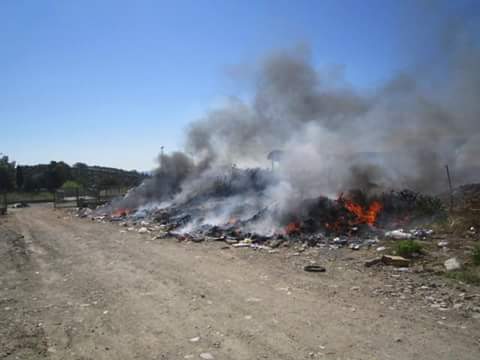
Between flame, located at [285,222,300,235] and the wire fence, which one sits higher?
the wire fence

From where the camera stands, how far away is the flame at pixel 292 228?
10.7m

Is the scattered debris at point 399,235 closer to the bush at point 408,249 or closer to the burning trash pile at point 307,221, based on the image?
the burning trash pile at point 307,221

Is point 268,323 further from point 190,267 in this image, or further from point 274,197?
point 274,197

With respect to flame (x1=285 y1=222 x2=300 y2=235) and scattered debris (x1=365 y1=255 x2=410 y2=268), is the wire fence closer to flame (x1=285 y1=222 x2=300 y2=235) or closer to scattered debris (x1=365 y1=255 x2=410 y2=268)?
flame (x1=285 y1=222 x2=300 y2=235)

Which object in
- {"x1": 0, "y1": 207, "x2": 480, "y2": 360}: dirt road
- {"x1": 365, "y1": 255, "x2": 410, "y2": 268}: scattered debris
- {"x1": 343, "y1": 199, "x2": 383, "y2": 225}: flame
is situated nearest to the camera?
{"x1": 0, "y1": 207, "x2": 480, "y2": 360}: dirt road

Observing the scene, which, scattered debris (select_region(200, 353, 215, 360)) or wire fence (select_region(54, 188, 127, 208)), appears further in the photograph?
wire fence (select_region(54, 188, 127, 208))

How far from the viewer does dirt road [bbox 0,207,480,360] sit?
3674 mm

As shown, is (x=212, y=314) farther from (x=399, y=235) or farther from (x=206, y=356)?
(x=399, y=235)

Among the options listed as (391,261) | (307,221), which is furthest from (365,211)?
(391,261)

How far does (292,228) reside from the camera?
10.8 metres

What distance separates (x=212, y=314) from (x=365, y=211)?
8.18 metres

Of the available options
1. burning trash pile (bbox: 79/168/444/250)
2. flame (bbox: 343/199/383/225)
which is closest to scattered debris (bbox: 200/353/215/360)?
burning trash pile (bbox: 79/168/444/250)

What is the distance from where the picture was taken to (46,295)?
226 inches

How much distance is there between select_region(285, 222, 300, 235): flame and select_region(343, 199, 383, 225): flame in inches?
74.1
